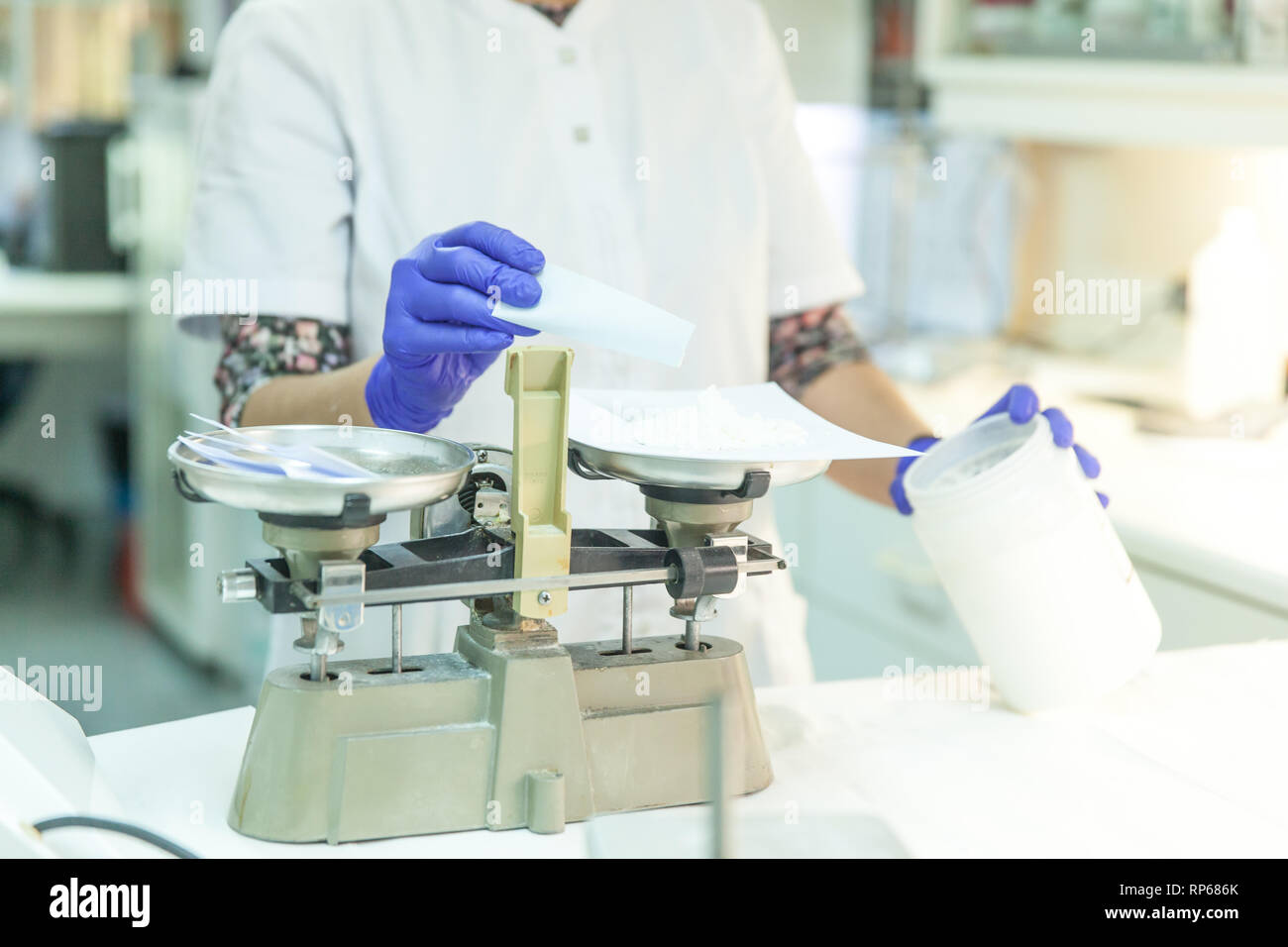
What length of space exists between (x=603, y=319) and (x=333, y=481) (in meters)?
0.23

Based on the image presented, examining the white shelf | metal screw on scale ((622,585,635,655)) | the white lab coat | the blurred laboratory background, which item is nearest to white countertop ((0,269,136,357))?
the blurred laboratory background

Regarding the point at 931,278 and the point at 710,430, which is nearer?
the point at 710,430

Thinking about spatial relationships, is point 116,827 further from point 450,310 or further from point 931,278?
point 931,278

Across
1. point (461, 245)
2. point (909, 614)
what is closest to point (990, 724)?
point (461, 245)

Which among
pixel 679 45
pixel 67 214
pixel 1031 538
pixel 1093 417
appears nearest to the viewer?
pixel 1031 538

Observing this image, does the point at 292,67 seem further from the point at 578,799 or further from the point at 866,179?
the point at 866,179

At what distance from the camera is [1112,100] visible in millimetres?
2168

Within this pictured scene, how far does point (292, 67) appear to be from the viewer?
1.37 metres

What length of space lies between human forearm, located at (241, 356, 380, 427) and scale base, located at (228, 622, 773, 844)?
13.9 inches

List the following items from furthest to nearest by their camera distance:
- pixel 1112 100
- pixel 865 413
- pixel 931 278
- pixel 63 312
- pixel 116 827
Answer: pixel 63 312
pixel 931 278
pixel 1112 100
pixel 865 413
pixel 116 827

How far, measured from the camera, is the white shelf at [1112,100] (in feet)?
6.38

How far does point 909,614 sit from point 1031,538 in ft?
4.26

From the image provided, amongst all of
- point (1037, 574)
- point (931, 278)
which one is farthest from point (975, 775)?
point (931, 278)

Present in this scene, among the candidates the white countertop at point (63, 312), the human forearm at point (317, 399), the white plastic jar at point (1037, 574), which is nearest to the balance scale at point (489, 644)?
the white plastic jar at point (1037, 574)
